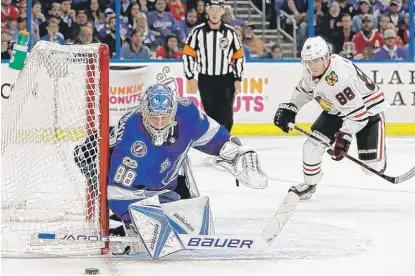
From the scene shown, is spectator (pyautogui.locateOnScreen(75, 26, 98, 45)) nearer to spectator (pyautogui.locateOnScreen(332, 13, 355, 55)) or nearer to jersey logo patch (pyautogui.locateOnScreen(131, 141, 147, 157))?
spectator (pyautogui.locateOnScreen(332, 13, 355, 55))

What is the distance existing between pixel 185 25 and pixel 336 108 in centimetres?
365

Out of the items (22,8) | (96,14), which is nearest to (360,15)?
(96,14)

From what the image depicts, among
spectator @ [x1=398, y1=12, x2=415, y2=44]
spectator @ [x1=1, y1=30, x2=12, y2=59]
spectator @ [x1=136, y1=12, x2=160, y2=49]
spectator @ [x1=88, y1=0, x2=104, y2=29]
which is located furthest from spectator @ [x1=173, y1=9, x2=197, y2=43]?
spectator @ [x1=398, y1=12, x2=415, y2=44]

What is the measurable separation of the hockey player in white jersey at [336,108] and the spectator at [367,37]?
347 centimetres

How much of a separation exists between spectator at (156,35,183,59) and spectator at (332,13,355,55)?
129cm

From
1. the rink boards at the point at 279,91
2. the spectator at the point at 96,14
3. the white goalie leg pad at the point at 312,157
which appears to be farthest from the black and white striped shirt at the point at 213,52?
the white goalie leg pad at the point at 312,157

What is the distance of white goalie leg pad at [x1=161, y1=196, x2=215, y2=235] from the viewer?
11.0 ft

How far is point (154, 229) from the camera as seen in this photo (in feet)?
10.8

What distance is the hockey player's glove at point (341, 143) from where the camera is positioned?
4414 millimetres

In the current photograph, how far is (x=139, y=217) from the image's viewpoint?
3.30 meters

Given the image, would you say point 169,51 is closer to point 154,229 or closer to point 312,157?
point 312,157

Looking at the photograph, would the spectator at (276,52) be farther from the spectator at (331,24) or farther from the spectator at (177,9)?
the spectator at (177,9)

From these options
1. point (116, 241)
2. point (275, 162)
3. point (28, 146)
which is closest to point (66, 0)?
point (275, 162)

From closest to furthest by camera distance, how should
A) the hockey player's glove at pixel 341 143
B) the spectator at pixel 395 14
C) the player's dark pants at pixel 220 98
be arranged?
the hockey player's glove at pixel 341 143 < the player's dark pants at pixel 220 98 < the spectator at pixel 395 14
